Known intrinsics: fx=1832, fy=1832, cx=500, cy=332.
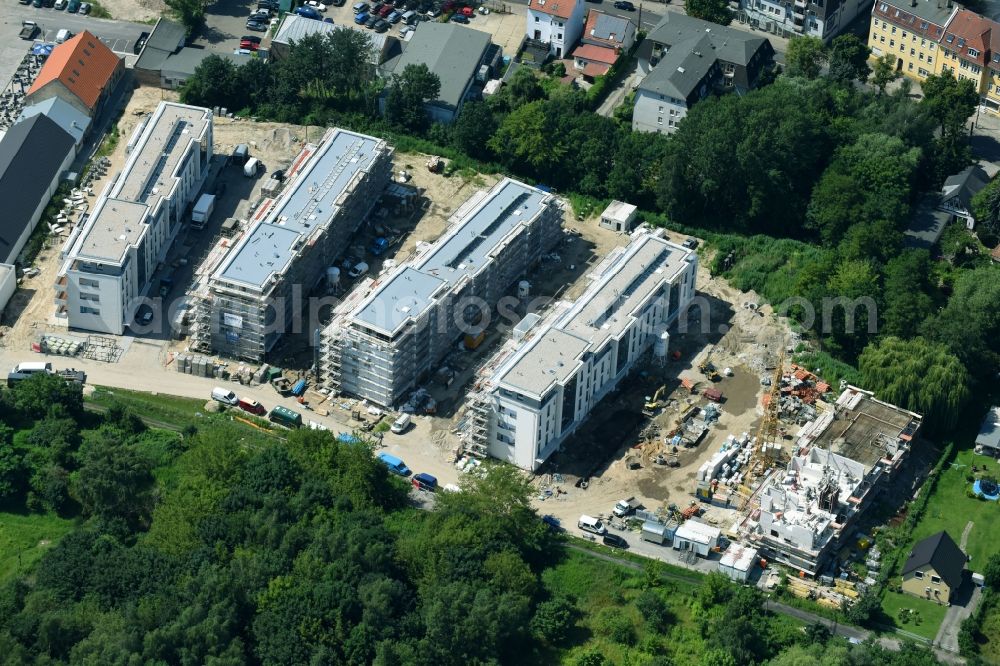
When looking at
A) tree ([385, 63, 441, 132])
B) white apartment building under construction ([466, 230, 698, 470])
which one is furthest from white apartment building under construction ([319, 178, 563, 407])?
tree ([385, 63, 441, 132])

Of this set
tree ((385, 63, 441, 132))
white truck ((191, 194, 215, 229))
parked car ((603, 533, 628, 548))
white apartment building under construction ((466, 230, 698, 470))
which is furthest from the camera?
tree ((385, 63, 441, 132))

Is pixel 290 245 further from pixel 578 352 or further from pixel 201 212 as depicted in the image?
pixel 578 352

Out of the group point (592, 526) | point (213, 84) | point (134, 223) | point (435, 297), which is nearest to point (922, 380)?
point (592, 526)

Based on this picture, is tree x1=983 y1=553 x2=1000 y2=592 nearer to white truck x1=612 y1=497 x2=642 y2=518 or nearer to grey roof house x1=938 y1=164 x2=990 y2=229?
white truck x1=612 y1=497 x2=642 y2=518

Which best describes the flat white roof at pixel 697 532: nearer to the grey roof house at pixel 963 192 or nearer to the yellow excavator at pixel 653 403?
the yellow excavator at pixel 653 403

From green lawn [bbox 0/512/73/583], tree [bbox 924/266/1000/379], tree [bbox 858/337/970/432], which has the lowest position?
green lawn [bbox 0/512/73/583]

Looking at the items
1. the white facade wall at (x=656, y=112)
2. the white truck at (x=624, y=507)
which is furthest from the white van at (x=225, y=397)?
the white facade wall at (x=656, y=112)
